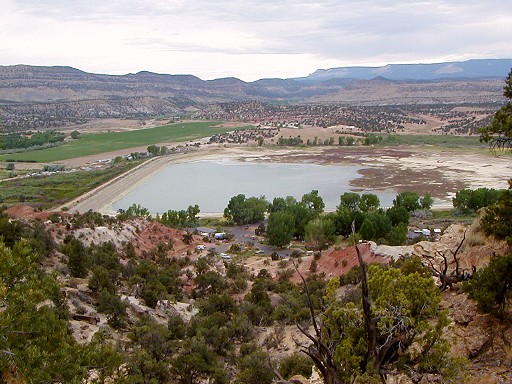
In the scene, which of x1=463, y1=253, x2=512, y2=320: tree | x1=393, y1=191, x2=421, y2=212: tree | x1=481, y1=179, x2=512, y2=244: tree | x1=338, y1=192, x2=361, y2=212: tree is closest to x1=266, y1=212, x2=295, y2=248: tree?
Result: x1=338, y1=192, x2=361, y2=212: tree

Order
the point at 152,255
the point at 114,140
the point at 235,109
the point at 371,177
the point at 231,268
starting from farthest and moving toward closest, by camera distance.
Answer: the point at 235,109
the point at 114,140
the point at 371,177
the point at 152,255
the point at 231,268

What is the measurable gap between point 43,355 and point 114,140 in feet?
375

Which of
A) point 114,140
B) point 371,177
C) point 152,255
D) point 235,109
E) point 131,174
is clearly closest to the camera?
point 152,255

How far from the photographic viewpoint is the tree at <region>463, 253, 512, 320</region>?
887cm

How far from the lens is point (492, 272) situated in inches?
358

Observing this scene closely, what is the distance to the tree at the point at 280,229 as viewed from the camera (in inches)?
1363

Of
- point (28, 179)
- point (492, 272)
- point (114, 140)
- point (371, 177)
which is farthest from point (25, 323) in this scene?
point (114, 140)

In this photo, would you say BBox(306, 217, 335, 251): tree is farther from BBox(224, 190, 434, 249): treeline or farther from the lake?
the lake

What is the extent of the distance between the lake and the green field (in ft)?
85.7

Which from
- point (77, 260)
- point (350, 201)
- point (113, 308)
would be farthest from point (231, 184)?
point (113, 308)

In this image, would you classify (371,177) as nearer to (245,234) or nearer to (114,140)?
(245,234)

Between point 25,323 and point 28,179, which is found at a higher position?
point 25,323

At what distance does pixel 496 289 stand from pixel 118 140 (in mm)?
113625

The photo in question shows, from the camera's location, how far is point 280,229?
3469 cm
